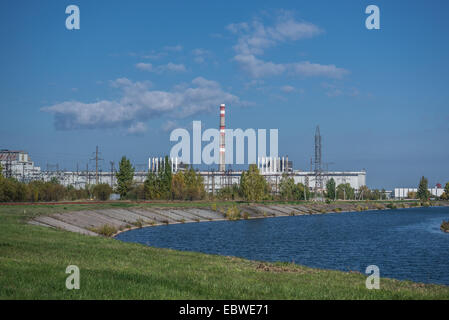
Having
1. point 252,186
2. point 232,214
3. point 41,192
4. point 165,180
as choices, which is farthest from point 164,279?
point 252,186

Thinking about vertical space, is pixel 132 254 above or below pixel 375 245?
above

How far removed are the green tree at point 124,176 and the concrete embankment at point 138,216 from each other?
2158cm

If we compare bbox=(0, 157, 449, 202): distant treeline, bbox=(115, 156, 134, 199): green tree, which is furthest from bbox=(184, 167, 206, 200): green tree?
bbox=(115, 156, 134, 199): green tree

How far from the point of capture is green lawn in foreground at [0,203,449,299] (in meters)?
11.4

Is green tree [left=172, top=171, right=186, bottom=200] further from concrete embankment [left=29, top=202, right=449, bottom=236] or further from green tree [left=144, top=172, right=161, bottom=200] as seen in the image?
concrete embankment [left=29, top=202, right=449, bottom=236]

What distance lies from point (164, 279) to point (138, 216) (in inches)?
1850

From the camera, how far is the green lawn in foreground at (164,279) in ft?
37.5

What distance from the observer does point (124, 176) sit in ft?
300

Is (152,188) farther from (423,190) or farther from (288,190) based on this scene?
(423,190)
